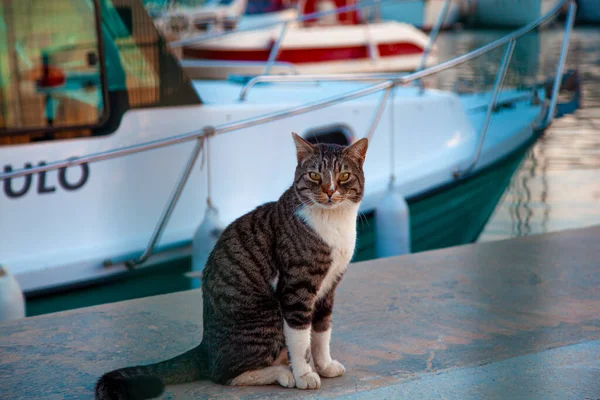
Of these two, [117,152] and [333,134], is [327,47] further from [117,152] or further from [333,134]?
[117,152]

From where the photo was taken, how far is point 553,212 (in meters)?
8.31

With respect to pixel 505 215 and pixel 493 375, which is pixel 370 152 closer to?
pixel 505 215

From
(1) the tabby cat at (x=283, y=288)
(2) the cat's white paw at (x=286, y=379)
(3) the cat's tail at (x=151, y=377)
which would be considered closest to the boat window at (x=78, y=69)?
(1) the tabby cat at (x=283, y=288)

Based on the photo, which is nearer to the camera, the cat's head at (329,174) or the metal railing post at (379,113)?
the cat's head at (329,174)

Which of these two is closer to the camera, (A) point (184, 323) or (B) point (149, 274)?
(A) point (184, 323)

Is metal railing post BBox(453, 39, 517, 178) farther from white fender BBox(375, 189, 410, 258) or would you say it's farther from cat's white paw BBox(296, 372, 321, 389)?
cat's white paw BBox(296, 372, 321, 389)

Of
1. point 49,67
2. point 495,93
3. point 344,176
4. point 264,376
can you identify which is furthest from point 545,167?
point 264,376

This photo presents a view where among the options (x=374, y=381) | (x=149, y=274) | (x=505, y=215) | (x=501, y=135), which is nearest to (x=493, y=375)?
(x=374, y=381)

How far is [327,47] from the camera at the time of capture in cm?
1664

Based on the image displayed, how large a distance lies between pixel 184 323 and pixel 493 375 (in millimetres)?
1410

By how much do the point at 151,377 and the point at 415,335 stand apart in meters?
1.22

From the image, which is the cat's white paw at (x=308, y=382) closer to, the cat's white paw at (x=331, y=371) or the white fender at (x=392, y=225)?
the cat's white paw at (x=331, y=371)

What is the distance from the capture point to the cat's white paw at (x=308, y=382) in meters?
3.05

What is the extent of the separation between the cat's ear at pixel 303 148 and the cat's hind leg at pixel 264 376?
80 cm
